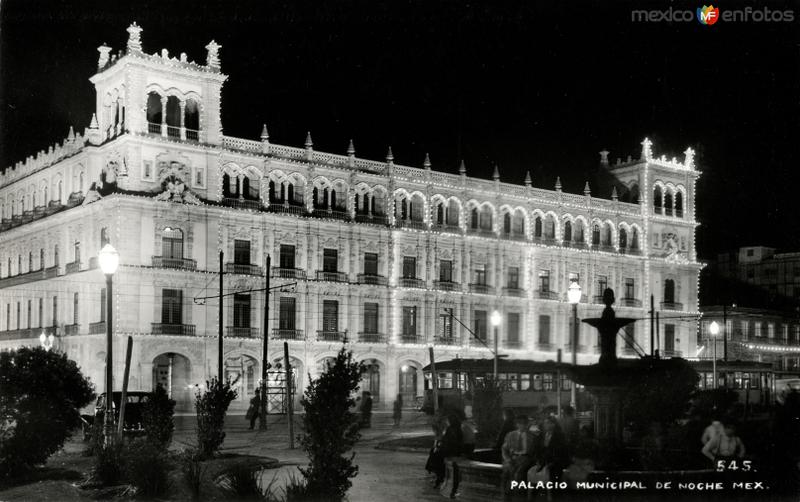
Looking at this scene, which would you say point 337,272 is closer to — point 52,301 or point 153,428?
point 52,301

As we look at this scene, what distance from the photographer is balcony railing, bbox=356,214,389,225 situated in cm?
5762

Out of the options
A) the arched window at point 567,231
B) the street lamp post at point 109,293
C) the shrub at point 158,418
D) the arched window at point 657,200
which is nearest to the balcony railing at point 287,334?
the arched window at point 567,231

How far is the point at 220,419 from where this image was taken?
917 inches

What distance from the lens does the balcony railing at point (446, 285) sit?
2377 inches

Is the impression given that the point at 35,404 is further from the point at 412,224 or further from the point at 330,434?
the point at 412,224

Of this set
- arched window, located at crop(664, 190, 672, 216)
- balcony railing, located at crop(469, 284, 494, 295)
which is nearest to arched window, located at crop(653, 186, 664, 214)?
arched window, located at crop(664, 190, 672, 216)

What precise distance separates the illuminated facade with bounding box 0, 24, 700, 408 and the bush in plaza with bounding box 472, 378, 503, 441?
58.6 ft

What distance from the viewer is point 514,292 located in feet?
210

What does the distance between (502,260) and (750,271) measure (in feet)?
115

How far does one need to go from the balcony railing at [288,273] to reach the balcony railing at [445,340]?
973 centimetres

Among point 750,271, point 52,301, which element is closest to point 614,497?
point 52,301

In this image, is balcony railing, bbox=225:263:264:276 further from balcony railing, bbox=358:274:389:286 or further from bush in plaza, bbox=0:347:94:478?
bush in plaza, bbox=0:347:94:478

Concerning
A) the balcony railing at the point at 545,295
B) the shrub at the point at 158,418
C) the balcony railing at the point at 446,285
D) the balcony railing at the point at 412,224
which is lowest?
the shrub at the point at 158,418

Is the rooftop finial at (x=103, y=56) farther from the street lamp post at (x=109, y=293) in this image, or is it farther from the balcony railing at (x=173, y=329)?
the street lamp post at (x=109, y=293)
